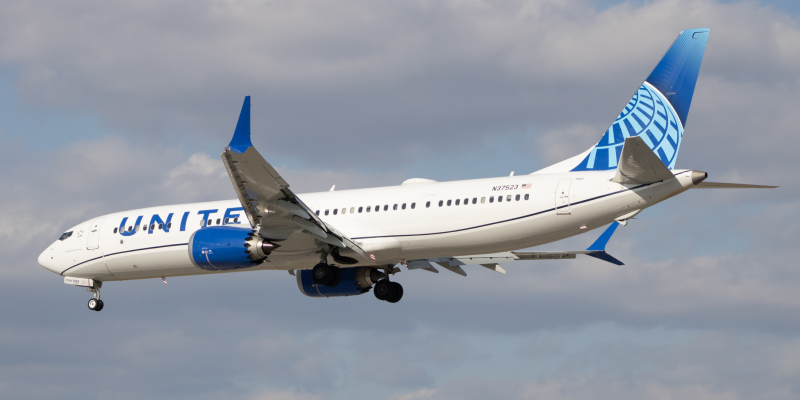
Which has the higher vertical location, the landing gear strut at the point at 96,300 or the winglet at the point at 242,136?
the winglet at the point at 242,136

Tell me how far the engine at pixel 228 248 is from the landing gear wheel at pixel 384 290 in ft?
19.6

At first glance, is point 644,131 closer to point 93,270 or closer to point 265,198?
point 265,198

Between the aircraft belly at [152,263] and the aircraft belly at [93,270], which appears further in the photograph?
the aircraft belly at [93,270]

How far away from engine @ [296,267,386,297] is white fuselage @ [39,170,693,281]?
79.8 inches

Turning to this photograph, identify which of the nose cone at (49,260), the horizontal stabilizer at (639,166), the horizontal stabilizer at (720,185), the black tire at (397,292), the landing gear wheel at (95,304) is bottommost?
the horizontal stabilizer at (720,185)

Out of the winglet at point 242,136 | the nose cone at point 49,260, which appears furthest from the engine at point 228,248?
the nose cone at point 49,260

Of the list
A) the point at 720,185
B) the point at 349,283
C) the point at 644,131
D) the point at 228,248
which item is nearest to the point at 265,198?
the point at 228,248

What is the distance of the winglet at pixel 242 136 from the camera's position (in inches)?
1142

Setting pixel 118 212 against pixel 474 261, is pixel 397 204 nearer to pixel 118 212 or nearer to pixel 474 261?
pixel 474 261

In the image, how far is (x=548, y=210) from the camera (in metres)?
30.7

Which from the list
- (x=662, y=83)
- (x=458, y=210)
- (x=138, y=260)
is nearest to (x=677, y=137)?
(x=662, y=83)

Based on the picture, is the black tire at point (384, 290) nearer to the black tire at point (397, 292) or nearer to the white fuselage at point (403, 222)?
the black tire at point (397, 292)

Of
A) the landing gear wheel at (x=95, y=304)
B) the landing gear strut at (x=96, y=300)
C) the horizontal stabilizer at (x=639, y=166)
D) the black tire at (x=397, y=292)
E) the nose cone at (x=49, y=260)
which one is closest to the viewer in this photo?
the horizontal stabilizer at (x=639, y=166)

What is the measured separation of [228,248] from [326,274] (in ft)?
11.0
